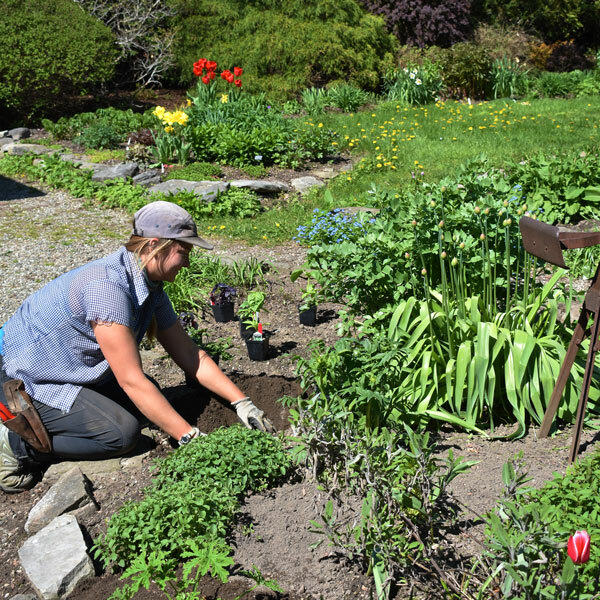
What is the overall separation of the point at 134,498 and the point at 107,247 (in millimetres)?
3760

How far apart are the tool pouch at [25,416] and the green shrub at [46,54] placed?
8367 millimetres

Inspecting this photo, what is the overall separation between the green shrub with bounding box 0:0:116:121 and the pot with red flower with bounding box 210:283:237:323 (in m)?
7.18

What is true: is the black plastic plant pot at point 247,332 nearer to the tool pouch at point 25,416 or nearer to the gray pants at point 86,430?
the gray pants at point 86,430

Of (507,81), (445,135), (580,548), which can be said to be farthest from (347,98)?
(580,548)

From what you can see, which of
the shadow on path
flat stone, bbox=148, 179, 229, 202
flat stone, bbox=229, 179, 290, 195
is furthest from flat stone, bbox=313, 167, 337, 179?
the shadow on path

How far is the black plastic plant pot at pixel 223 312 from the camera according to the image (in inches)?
187

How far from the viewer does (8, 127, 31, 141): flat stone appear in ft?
33.3

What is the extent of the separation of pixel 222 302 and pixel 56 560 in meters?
2.36

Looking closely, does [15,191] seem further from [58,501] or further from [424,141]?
[58,501]

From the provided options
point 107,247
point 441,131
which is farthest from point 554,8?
point 107,247

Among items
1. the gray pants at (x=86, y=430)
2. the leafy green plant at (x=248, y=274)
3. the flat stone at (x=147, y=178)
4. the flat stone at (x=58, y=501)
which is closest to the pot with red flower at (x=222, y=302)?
the leafy green plant at (x=248, y=274)

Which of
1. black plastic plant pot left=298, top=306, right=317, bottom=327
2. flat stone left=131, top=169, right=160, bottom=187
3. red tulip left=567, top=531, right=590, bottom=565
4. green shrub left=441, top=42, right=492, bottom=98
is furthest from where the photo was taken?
green shrub left=441, top=42, right=492, bottom=98

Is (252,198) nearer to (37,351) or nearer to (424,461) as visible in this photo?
(37,351)

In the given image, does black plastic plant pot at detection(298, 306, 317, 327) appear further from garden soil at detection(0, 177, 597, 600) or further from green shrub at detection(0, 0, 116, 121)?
green shrub at detection(0, 0, 116, 121)
